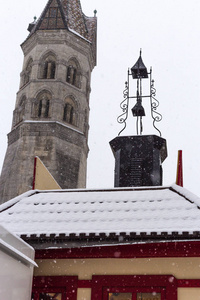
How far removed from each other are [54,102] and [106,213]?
1086 inches

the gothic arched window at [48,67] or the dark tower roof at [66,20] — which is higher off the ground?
the dark tower roof at [66,20]

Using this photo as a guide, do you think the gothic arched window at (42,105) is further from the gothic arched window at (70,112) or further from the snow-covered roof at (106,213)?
the snow-covered roof at (106,213)

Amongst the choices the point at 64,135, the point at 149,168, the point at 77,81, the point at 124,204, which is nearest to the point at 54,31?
the point at 77,81

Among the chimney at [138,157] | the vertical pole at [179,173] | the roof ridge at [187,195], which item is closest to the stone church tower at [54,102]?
the chimney at [138,157]

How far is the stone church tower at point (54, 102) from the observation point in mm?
33125

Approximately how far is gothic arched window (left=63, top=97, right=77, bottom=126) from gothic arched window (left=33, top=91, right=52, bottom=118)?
50.0 inches

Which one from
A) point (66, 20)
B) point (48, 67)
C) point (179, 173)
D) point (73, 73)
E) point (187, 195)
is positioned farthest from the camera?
point (66, 20)

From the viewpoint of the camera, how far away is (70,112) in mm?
36531

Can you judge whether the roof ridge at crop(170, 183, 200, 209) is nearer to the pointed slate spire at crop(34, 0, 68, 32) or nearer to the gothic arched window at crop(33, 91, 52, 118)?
the gothic arched window at crop(33, 91, 52, 118)

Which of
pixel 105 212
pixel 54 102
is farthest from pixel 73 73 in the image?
pixel 105 212

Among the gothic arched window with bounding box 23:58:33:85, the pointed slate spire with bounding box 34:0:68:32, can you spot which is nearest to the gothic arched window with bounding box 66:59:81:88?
the pointed slate spire with bounding box 34:0:68:32

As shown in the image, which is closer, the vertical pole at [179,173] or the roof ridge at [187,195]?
the roof ridge at [187,195]

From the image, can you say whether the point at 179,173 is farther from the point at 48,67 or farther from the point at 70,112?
the point at 48,67

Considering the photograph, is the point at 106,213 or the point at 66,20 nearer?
the point at 106,213
